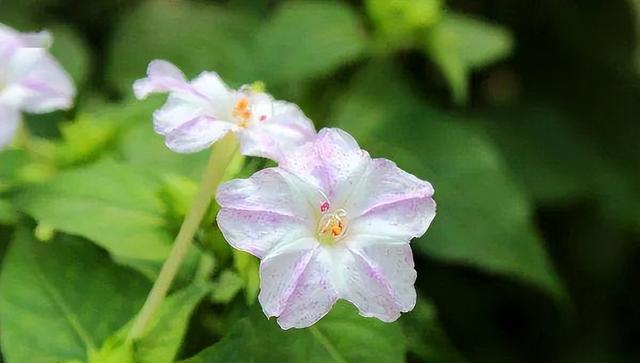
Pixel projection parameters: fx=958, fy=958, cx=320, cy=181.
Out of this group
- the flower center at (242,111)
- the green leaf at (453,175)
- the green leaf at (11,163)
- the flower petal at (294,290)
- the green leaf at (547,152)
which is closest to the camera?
the flower petal at (294,290)

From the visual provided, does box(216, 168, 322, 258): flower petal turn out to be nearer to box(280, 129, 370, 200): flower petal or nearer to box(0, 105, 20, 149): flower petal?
box(280, 129, 370, 200): flower petal

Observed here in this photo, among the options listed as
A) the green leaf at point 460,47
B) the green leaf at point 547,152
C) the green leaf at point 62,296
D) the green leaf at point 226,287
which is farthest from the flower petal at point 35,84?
the green leaf at point 547,152

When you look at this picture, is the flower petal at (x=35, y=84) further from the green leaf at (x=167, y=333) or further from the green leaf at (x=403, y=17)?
the green leaf at (x=403, y=17)

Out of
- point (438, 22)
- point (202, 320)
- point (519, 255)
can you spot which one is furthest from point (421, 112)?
point (202, 320)

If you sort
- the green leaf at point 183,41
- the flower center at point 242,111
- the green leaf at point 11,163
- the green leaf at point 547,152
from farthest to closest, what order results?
1. the green leaf at point 547,152
2. the green leaf at point 183,41
3. the green leaf at point 11,163
4. the flower center at point 242,111

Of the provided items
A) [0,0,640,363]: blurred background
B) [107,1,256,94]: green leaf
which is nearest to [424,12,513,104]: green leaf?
[0,0,640,363]: blurred background
